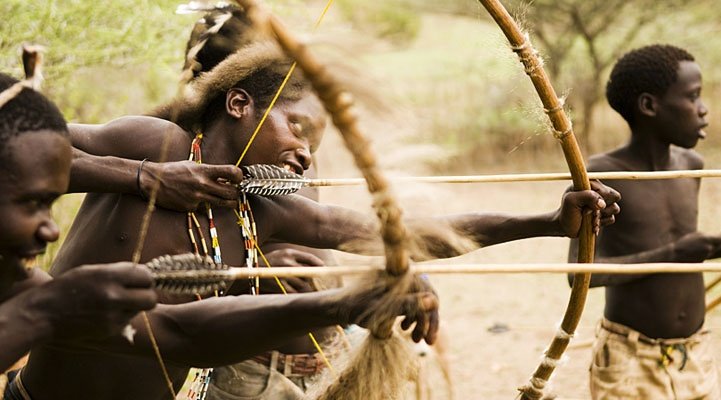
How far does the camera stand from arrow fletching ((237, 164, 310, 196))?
265 cm

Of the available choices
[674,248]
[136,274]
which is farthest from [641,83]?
[136,274]

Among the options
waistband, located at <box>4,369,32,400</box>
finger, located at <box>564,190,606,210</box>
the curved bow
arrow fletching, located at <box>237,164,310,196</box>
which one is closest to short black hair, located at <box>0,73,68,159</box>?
arrow fletching, located at <box>237,164,310,196</box>

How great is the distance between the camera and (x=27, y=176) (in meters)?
1.90

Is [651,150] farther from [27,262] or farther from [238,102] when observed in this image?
[27,262]

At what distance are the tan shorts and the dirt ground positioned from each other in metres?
0.58

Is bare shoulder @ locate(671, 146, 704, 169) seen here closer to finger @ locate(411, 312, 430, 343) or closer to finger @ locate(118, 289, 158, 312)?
finger @ locate(411, 312, 430, 343)

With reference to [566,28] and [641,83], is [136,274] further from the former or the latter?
[566,28]

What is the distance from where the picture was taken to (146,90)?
6980 millimetres

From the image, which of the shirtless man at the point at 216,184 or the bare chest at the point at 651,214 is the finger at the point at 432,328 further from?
the bare chest at the point at 651,214

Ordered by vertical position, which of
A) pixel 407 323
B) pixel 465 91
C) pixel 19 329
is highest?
pixel 407 323

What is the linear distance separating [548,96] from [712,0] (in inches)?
438

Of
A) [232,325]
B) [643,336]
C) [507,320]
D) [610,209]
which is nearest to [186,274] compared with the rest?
[232,325]

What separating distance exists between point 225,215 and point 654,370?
2.14 meters

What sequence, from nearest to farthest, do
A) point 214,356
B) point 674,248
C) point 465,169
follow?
1. point 214,356
2. point 674,248
3. point 465,169
